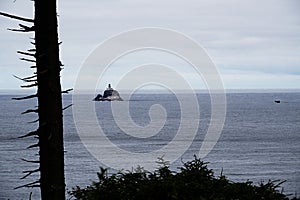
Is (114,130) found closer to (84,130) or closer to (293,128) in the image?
(84,130)

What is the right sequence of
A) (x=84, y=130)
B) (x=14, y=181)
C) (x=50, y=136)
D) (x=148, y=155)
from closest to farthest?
(x=50, y=136), (x=14, y=181), (x=148, y=155), (x=84, y=130)

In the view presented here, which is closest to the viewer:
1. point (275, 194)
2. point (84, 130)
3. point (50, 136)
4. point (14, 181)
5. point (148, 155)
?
point (275, 194)

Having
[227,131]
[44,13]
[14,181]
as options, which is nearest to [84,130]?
[227,131]

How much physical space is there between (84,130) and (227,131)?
18.9 m

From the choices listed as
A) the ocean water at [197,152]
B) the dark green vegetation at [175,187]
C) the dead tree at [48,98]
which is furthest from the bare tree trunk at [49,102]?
the ocean water at [197,152]

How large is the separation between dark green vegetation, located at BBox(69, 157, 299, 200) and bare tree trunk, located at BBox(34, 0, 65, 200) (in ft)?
1.08

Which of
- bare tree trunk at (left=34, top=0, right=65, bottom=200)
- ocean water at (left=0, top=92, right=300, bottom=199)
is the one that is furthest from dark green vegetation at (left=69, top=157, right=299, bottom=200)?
ocean water at (left=0, top=92, right=300, bottom=199)

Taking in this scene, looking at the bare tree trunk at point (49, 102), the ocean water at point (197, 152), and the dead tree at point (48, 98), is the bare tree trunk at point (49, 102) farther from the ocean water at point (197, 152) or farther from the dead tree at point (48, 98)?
the ocean water at point (197, 152)

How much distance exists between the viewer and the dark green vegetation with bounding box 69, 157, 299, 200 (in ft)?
11.9

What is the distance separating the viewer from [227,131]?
266ft

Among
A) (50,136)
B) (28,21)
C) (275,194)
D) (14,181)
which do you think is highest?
(28,21)

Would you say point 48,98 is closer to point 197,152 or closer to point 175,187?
point 175,187

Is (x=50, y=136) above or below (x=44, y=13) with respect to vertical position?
below

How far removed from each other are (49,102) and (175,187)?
1190 millimetres
